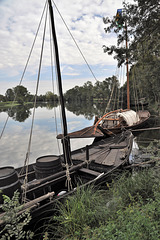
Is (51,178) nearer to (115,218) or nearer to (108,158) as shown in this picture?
(115,218)

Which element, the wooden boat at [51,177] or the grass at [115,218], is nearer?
the grass at [115,218]

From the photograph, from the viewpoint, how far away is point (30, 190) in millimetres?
4223

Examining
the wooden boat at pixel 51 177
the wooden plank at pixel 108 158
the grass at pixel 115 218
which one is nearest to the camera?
the grass at pixel 115 218

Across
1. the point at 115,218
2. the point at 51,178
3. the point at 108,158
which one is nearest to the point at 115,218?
the point at 115,218

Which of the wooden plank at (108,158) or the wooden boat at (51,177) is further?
the wooden plank at (108,158)

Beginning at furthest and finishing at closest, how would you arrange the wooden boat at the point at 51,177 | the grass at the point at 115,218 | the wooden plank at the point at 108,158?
1. the wooden plank at the point at 108,158
2. the wooden boat at the point at 51,177
3. the grass at the point at 115,218

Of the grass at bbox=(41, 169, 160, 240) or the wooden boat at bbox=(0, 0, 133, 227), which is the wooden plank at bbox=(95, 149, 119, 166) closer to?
the wooden boat at bbox=(0, 0, 133, 227)

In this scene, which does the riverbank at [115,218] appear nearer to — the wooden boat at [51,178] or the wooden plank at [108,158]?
the wooden boat at [51,178]

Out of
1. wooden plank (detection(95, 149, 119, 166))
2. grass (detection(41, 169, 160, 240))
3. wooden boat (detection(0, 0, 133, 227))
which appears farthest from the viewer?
wooden plank (detection(95, 149, 119, 166))

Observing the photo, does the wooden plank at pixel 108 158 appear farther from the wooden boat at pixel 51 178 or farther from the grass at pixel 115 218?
the grass at pixel 115 218

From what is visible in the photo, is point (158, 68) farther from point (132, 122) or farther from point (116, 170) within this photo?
point (116, 170)

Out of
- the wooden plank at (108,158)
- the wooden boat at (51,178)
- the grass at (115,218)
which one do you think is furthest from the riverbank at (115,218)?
the wooden plank at (108,158)

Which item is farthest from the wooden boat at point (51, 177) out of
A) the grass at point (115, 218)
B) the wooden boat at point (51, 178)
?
the grass at point (115, 218)

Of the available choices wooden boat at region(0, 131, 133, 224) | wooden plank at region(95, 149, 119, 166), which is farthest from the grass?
wooden plank at region(95, 149, 119, 166)
